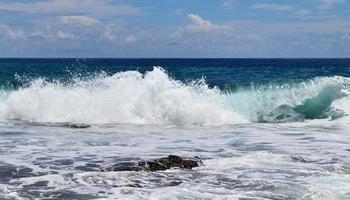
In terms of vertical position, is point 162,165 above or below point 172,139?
above

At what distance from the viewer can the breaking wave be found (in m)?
22.5

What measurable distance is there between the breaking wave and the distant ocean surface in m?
0.04

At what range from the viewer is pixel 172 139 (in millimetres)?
16766

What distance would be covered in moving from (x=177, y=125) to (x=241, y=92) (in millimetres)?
8992

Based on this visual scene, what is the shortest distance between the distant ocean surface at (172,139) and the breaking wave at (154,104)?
4 cm

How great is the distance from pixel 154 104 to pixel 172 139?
6577 millimetres

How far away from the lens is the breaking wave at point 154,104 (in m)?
22.5

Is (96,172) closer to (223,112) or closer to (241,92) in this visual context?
(223,112)

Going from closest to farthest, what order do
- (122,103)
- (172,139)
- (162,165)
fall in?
(162,165) → (172,139) → (122,103)

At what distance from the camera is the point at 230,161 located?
41.2ft

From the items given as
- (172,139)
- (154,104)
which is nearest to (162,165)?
(172,139)

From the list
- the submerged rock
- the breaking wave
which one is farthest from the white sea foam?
the submerged rock

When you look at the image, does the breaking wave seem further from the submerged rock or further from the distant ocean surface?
the submerged rock

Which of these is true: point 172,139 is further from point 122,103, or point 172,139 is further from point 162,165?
point 122,103
